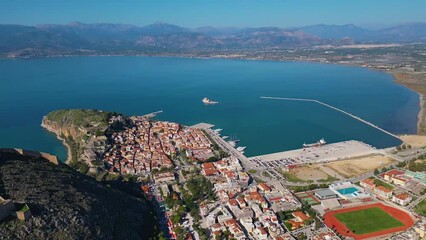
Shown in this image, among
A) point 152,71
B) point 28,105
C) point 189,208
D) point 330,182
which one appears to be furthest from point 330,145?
point 152,71

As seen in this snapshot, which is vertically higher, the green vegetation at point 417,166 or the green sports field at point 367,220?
the green vegetation at point 417,166

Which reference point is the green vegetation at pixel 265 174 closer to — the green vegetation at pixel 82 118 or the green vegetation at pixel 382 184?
the green vegetation at pixel 382 184

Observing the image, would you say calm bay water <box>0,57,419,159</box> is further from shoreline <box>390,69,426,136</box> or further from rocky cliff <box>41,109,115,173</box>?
rocky cliff <box>41,109,115,173</box>

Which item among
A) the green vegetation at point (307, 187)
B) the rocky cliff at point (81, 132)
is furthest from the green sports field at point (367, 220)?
the rocky cliff at point (81, 132)

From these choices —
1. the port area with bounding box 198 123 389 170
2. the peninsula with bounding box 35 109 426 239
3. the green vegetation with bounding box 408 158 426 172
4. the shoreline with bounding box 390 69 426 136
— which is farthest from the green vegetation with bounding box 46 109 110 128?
the shoreline with bounding box 390 69 426 136

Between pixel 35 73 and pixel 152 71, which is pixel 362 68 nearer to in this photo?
pixel 152 71
